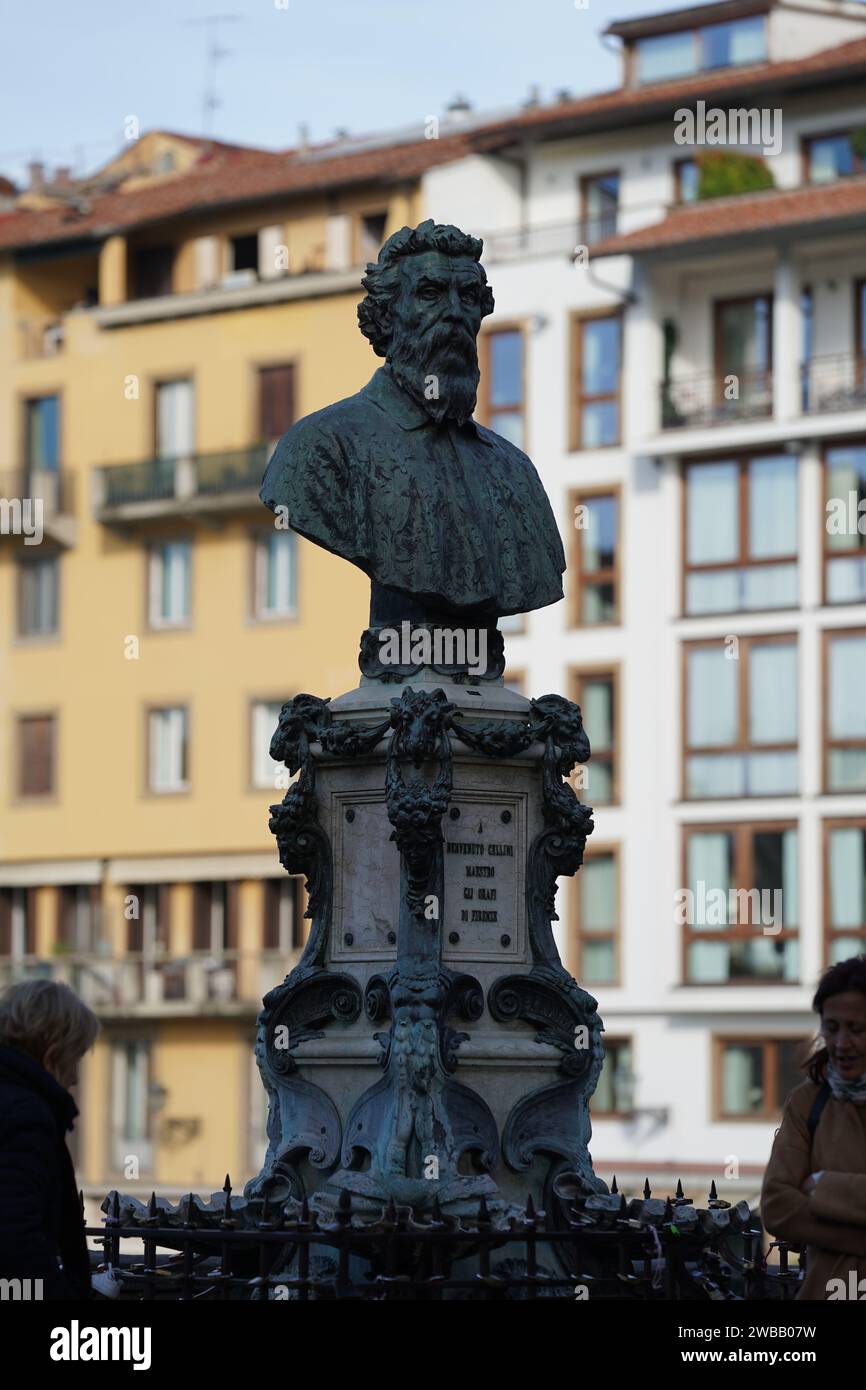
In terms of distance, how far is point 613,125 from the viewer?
51.3m

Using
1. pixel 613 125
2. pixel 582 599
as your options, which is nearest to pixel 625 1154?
pixel 582 599

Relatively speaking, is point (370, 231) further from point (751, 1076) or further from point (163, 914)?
point (751, 1076)

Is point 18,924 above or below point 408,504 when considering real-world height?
below

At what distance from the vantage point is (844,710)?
4738 centimetres

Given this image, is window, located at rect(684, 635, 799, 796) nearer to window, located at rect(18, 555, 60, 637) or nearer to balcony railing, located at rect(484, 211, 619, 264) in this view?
balcony railing, located at rect(484, 211, 619, 264)

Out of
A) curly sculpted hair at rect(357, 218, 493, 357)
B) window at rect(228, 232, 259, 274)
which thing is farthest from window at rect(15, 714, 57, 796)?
curly sculpted hair at rect(357, 218, 493, 357)

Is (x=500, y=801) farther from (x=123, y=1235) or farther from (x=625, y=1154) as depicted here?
(x=625, y=1154)

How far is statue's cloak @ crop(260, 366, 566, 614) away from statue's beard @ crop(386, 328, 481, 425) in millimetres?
126

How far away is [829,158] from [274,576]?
11.5 metres

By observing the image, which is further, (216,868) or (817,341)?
(216,868)

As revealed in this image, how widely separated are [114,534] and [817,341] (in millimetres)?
13742

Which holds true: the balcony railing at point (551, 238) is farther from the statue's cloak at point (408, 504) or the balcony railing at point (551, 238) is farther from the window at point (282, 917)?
the statue's cloak at point (408, 504)

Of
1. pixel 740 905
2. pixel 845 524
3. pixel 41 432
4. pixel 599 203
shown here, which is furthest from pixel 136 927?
pixel 845 524

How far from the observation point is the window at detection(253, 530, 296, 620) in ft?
176
